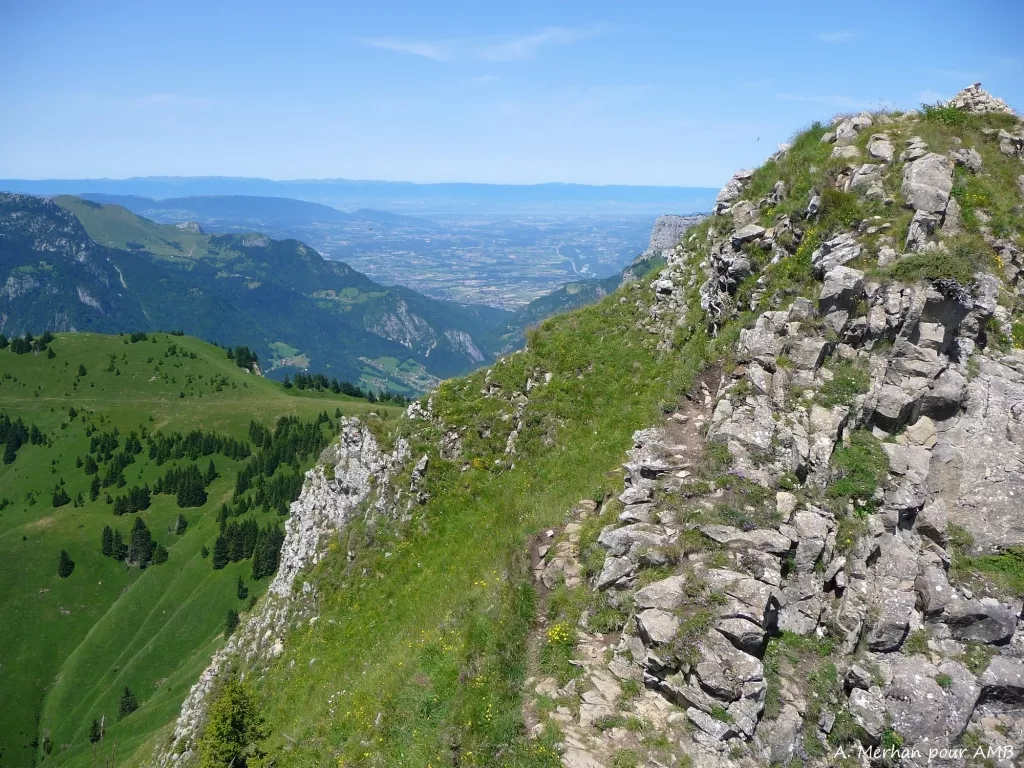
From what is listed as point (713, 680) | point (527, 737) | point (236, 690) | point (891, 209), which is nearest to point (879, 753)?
point (713, 680)

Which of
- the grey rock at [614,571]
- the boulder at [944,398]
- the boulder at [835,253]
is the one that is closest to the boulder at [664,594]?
the grey rock at [614,571]

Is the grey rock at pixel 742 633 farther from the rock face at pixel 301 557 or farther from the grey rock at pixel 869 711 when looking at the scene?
the rock face at pixel 301 557

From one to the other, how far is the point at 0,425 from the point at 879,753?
26604 cm

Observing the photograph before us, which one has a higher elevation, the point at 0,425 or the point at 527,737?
the point at 527,737

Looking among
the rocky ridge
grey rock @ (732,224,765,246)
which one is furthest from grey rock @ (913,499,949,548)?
grey rock @ (732,224,765,246)

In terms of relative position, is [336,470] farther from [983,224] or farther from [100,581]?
[100,581]

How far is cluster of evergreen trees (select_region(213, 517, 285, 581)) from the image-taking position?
427ft

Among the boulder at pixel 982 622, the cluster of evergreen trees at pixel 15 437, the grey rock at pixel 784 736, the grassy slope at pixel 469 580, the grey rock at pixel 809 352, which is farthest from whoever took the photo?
the cluster of evergreen trees at pixel 15 437

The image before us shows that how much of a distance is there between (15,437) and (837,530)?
255 m

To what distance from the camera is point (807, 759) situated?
11.7 metres

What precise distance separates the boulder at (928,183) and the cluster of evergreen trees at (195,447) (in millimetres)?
192484

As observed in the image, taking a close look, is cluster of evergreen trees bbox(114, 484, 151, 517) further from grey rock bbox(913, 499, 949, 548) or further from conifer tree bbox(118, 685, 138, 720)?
grey rock bbox(913, 499, 949, 548)

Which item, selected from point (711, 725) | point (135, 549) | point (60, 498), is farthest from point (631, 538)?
point (60, 498)

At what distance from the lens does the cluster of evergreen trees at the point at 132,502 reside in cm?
16000
